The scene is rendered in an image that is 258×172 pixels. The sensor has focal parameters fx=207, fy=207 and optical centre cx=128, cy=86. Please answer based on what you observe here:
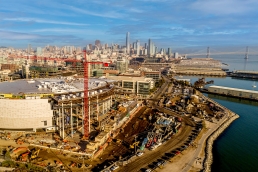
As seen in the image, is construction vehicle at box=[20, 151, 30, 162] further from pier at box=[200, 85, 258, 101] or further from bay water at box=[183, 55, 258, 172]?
pier at box=[200, 85, 258, 101]

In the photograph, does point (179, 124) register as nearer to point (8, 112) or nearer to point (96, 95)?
point (96, 95)

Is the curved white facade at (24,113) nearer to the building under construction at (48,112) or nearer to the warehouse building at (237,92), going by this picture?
the building under construction at (48,112)

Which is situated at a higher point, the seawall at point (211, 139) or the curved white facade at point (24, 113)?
the curved white facade at point (24, 113)

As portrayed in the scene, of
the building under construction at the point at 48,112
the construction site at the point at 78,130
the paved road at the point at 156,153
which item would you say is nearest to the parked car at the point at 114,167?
the construction site at the point at 78,130

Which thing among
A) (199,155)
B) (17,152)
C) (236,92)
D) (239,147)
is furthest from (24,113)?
(236,92)

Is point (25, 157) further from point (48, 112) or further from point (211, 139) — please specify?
point (211, 139)

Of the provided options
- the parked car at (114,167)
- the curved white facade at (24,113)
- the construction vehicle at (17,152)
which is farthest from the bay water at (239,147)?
the curved white facade at (24,113)

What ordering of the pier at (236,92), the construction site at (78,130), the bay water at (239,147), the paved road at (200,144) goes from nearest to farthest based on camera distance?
the paved road at (200,144) → the construction site at (78,130) → the bay water at (239,147) → the pier at (236,92)

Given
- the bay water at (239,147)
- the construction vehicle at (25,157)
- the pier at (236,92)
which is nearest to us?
the construction vehicle at (25,157)

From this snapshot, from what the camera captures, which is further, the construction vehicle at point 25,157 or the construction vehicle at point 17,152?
the construction vehicle at point 17,152
